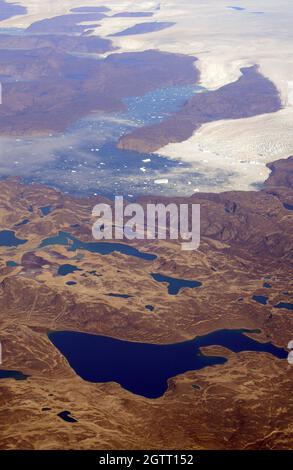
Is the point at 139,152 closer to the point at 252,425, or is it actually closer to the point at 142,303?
the point at 142,303

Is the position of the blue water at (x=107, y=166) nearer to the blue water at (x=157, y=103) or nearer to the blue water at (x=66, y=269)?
the blue water at (x=157, y=103)

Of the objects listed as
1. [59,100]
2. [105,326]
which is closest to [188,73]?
[59,100]

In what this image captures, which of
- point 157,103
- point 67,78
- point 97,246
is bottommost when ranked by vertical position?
point 97,246

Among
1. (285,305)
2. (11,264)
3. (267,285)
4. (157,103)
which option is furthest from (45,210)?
(157,103)

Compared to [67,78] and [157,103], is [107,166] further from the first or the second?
[67,78]

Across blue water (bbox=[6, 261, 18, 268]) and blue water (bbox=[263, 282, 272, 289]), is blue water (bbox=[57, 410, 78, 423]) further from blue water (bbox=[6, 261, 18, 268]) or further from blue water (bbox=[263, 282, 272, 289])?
blue water (bbox=[263, 282, 272, 289])

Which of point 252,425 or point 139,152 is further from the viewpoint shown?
point 139,152

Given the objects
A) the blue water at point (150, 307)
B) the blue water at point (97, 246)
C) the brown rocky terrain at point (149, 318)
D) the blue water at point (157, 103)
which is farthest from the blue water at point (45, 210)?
the blue water at point (157, 103)

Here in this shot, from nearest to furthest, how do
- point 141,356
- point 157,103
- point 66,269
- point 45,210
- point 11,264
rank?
1. point 141,356
2. point 66,269
3. point 11,264
4. point 45,210
5. point 157,103
